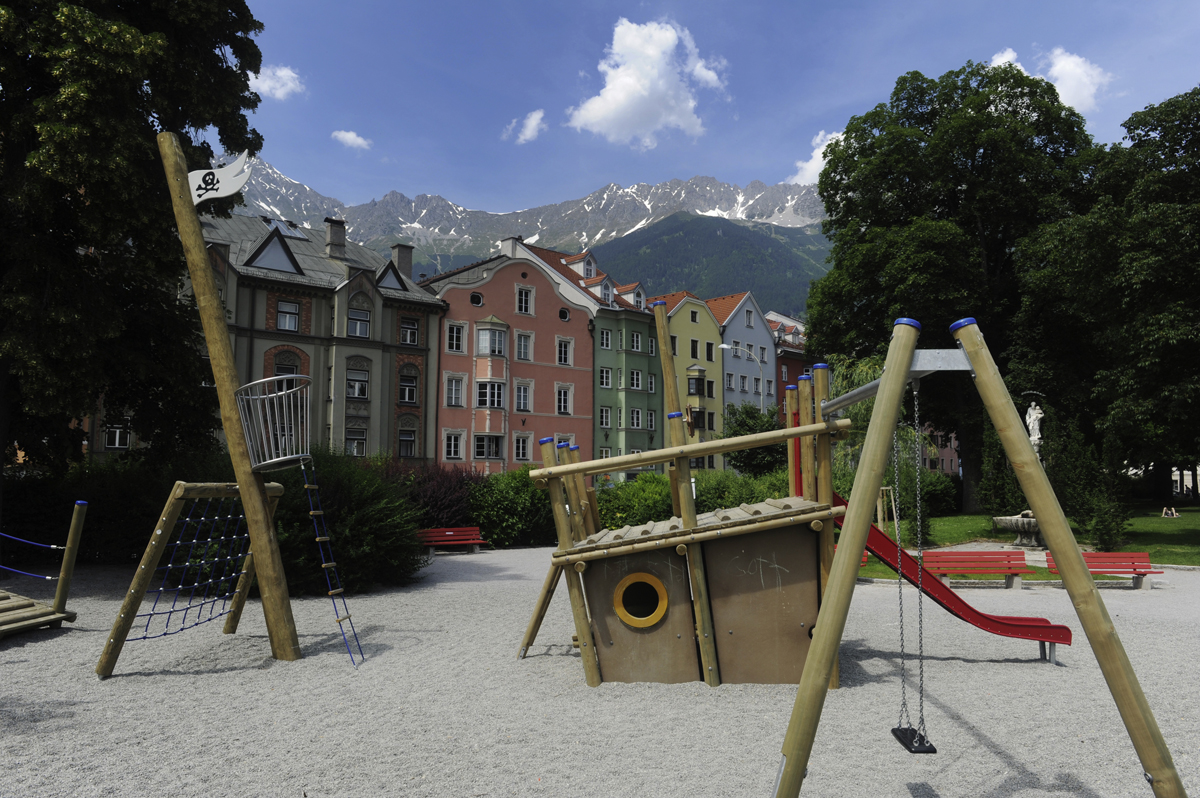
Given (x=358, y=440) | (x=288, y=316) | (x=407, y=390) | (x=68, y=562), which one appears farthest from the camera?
(x=407, y=390)

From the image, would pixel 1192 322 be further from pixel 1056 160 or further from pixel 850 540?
pixel 850 540

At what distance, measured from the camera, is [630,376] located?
1827 inches

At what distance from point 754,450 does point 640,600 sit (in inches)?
1106

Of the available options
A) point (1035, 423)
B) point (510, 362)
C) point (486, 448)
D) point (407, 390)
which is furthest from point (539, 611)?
point (510, 362)

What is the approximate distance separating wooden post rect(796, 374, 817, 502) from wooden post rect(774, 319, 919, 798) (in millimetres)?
2555

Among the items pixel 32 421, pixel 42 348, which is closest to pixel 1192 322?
pixel 42 348

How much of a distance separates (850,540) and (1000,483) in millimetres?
22751

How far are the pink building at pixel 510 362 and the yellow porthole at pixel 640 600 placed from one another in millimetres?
31664

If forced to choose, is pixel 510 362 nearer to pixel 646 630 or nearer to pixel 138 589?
pixel 138 589

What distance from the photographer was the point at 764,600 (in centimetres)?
614

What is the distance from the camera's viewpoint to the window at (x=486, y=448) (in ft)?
129

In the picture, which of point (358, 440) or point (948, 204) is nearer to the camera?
point (948, 204)

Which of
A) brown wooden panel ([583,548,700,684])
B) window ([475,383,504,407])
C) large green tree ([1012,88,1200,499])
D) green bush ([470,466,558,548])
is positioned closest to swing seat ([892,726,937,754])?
brown wooden panel ([583,548,700,684])

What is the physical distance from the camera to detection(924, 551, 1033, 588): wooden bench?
1377 centimetres
